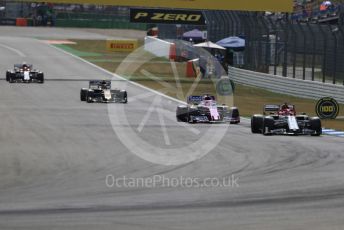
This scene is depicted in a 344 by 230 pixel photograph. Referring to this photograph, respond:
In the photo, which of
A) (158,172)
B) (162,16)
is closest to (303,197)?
(158,172)

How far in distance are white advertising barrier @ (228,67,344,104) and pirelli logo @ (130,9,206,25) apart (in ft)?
10.7

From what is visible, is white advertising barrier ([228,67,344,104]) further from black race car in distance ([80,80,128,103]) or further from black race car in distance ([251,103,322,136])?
black race car in distance ([251,103,322,136])

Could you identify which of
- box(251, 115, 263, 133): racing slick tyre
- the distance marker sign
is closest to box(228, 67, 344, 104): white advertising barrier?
the distance marker sign

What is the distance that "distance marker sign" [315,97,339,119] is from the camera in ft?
81.3

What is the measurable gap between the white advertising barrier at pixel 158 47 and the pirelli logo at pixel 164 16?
14650 mm

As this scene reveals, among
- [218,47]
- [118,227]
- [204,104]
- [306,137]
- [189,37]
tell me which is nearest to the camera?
[118,227]

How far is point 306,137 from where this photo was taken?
62.8ft

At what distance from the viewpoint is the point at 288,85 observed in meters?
36.0

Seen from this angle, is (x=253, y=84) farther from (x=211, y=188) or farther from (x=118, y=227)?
(x=118, y=227)

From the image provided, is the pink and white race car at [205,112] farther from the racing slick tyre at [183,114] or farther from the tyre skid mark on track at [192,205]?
the tyre skid mark on track at [192,205]

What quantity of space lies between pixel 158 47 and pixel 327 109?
37.1 meters

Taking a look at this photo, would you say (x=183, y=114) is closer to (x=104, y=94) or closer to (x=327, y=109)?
(x=327, y=109)

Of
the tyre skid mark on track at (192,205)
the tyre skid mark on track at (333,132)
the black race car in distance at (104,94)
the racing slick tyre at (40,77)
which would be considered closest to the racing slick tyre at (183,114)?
the tyre skid mark on track at (333,132)

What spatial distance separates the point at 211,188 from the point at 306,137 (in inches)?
296
